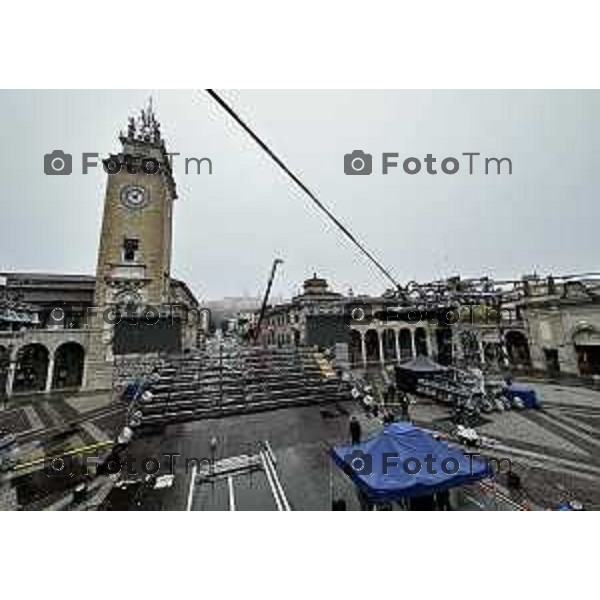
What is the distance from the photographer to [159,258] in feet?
107

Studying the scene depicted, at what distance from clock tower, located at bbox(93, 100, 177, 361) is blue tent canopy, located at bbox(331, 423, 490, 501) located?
28.0 metres

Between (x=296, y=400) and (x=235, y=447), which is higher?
(x=296, y=400)

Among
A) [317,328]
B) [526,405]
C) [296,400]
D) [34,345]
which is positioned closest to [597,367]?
[526,405]

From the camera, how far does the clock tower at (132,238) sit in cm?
3108

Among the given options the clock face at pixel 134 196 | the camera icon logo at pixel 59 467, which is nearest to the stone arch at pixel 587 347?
the camera icon logo at pixel 59 467

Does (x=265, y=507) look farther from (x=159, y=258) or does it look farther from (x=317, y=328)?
(x=159, y=258)

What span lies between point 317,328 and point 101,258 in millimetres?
21800

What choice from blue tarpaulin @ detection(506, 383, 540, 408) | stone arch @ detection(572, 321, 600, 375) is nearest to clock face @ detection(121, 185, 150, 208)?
blue tarpaulin @ detection(506, 383, 540, 408)

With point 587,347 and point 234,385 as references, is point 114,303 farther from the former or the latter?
point 587,347

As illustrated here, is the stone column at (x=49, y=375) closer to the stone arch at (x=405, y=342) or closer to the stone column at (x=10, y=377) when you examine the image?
the stone column at (x=10, y=377)

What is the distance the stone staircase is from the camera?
14.8m
